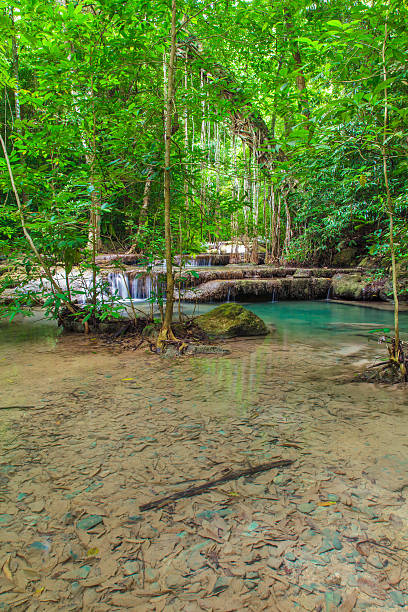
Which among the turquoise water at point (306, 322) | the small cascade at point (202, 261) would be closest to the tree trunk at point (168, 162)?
the turquoise water at point (306, 322)

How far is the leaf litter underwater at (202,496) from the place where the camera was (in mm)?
1160

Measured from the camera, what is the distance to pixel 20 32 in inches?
137

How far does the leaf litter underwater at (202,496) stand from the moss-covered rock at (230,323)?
182 cm

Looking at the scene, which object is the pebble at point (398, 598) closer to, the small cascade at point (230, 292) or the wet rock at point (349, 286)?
the small cascade at point (230, 292)

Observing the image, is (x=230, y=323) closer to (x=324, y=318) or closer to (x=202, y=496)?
(x=324, y=318)

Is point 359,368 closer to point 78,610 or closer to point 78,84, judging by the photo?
point 78,610

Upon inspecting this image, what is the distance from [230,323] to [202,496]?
3.38 meters

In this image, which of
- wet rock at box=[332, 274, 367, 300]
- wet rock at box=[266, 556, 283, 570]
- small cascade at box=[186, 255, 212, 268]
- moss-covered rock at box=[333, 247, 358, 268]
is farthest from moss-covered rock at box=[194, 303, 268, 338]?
moss-covered rock at box=[333, 247, 358, 268]

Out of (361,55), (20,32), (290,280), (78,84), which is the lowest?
(290,280)

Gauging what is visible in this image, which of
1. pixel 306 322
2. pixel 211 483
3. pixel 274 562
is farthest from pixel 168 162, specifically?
pixel 306 322

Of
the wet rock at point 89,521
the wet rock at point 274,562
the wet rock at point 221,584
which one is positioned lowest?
the wet rock at point 221,584

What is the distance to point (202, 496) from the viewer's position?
1573 mm

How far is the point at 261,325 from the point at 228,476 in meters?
3.50

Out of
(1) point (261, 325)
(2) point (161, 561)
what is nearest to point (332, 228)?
(1) point (261, 325)
